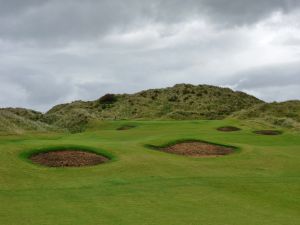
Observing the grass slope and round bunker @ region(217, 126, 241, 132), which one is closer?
the grass slope

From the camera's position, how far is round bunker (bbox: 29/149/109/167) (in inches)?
1088

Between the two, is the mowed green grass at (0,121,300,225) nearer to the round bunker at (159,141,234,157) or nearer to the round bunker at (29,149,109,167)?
the round bunker at (29,149,109,167)

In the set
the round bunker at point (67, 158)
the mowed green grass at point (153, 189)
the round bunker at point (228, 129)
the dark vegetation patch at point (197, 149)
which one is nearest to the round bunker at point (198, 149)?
the dark vegetation patch at point (197, 149)

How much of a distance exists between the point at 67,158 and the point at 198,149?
11.1m

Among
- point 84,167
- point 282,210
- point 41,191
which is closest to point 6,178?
point 41,191

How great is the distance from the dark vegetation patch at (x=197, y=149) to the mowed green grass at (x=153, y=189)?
1.60m

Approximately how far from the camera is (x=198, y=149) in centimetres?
3516

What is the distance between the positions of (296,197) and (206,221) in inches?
281

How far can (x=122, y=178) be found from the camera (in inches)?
954

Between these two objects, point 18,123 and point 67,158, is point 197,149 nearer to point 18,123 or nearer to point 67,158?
point 67,158

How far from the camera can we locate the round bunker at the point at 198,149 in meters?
33.7

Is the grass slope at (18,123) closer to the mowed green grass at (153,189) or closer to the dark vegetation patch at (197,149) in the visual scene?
the mowed green grass at (153,189)

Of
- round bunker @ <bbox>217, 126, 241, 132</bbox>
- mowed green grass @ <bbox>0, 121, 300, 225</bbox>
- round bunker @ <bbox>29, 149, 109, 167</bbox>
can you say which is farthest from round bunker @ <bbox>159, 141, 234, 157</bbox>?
round bunker @ <bbox>217, 126, 241, 132</bbox>

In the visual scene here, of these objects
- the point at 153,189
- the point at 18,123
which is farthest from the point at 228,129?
the point at 153,189
